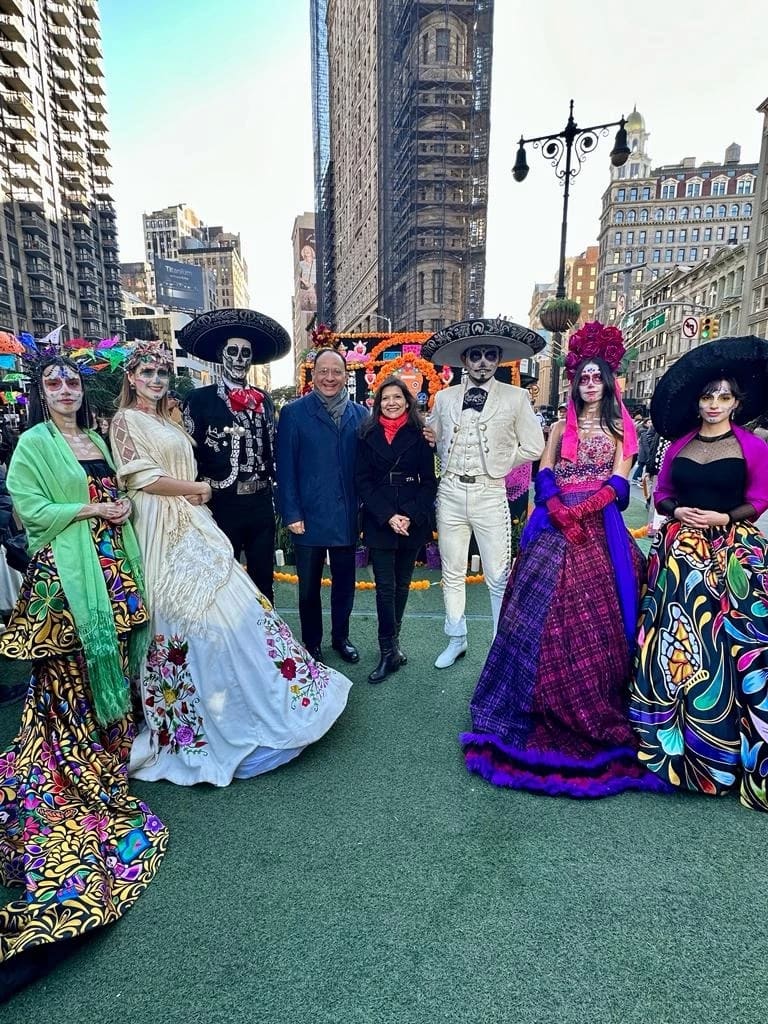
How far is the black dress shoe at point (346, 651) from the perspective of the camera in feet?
12.2

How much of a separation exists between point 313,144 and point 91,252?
31052 mm

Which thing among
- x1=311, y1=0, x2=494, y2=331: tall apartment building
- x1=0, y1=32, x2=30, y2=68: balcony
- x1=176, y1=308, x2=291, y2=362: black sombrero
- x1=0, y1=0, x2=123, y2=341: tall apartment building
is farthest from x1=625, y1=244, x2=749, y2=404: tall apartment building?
x1=0, y1=32, x2=30, y2=68: balcony

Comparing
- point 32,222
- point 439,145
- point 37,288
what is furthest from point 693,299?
point 37,288

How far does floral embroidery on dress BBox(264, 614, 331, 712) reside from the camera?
2561 millimetres

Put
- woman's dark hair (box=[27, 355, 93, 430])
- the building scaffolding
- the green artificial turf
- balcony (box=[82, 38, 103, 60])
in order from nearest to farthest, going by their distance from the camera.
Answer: the green artificial turf → woman's dark hair (box=[27, 355, 93, 430]) → the building scaffolding → balcony (box=[82, 38, 103, 60])

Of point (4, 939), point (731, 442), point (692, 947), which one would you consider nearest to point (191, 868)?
point (4, 939)

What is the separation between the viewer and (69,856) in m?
1.81

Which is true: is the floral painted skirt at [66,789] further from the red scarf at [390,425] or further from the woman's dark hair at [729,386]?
the woman's dark hair at [729,386]

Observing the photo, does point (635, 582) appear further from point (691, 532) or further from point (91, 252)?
point (91, 252)

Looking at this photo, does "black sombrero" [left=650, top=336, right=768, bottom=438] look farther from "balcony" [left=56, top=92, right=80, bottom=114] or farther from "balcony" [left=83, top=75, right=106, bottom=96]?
"balcony" [left=83, top=75, right=106, bottom=96]

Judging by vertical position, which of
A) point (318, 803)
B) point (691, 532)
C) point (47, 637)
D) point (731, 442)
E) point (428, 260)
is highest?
point (428, 260)

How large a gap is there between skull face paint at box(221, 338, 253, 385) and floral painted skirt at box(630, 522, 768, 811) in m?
2.53

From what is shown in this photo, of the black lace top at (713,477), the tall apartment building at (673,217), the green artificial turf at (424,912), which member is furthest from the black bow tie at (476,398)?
the tall apartment building at (673,217)

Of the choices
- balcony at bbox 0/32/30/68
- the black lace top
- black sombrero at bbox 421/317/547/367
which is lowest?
the black lace top
